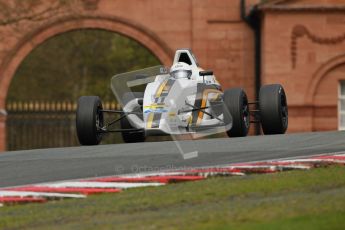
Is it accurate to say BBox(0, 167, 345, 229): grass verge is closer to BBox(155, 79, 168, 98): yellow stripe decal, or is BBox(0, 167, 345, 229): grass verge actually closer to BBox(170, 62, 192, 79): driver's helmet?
BBox(155, 79, 168, 98): yellow stripe decal

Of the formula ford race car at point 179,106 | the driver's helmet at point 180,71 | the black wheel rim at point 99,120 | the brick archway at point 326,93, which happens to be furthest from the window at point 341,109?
the black wheel rim at point 99,120

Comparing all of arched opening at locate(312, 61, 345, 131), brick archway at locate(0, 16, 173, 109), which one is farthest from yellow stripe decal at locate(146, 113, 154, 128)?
brick archway at locate(0, 16, 173, 109)

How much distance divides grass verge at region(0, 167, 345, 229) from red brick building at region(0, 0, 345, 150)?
21.9 meters

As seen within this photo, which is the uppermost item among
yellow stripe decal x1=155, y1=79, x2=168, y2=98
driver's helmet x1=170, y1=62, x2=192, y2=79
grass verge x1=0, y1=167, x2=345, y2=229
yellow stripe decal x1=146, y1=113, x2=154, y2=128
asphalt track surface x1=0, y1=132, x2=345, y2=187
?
driver's helmet x1=170, y1=62, x2=192, y2=79

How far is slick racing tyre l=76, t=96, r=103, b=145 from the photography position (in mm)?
19688

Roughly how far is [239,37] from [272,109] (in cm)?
1699

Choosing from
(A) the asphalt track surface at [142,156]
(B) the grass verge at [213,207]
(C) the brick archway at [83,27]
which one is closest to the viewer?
(B) the grass verge at [213,207]

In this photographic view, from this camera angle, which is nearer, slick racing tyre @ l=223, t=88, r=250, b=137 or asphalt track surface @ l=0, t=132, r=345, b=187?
asphalt track surface @ l=0, t=132, r=345, b=187

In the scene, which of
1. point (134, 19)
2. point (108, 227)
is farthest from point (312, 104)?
point (108, 227)

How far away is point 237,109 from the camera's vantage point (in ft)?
65.6

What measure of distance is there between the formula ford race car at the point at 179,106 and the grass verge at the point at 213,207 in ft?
Result: 15.9

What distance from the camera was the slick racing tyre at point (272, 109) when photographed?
2052 centimetres

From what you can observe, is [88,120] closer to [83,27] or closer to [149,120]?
[149,120]

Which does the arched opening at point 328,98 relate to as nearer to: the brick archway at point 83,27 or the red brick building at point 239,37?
the red brick building at point 239,37
